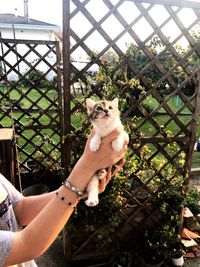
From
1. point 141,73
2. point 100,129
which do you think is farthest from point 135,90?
point 100,129

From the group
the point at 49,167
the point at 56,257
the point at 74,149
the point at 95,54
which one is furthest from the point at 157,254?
the point at 49,167

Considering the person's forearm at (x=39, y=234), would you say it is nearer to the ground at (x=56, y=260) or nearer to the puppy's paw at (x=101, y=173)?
the puppy's paw at (x=101, y=173)

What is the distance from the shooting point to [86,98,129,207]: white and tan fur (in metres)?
1.07

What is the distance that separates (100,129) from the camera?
1257 millimetres

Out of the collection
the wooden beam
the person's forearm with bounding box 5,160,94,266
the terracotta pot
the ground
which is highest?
the wooden beam

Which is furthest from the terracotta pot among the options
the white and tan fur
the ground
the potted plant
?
the white and tan fur

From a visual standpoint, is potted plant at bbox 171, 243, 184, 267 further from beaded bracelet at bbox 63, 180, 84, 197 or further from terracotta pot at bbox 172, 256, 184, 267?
beaded bracelet at bbox 63, 180, 84, 197

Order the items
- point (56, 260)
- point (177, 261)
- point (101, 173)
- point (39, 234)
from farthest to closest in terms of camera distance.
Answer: point (56, 260) < point (177, 261) < point (101, 173) < point (39, 234)

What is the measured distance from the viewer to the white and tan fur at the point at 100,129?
42.1 inches

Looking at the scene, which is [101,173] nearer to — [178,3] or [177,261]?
[178,3]

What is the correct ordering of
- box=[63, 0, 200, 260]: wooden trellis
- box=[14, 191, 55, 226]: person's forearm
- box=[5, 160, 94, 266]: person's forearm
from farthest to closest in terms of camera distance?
box=[63, 0, 200, 260]: wooden trellis < box=[14, 191, 55, 226]: person's forearm < box=[5, 160, 94, 266]: person's forearm

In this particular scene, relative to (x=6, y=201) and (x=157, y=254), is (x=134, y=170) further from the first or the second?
(x=6, y=201)

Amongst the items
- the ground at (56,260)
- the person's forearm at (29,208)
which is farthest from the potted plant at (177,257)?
the person's forearm at (29,208)

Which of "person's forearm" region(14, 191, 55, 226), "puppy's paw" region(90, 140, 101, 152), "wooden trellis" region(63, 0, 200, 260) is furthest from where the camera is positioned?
"wooden trellis" region(63, 0, 200, 260)
